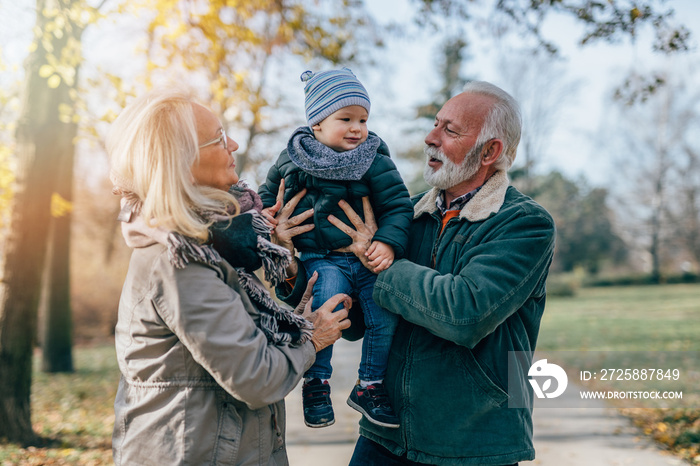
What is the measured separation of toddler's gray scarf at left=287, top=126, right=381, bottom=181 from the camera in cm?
236

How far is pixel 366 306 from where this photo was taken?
2.41m

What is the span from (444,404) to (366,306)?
531 millimetres

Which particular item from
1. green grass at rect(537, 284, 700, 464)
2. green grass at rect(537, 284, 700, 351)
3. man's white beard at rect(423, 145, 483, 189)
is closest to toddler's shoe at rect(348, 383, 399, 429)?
man's white beard at rect(423, 145, 483, 189)

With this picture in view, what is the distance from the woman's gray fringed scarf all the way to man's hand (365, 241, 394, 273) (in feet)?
1.31

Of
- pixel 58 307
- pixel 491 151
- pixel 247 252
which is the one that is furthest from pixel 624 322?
pixel 247 252

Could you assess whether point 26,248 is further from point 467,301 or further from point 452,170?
point 467,301

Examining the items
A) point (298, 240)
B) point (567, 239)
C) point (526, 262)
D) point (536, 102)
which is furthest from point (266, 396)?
point (567, 239)

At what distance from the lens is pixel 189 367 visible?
174 centimetres

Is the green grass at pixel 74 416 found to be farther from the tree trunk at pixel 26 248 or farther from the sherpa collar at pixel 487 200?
the sherpa collar at pixel 487 200

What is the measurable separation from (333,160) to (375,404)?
105 centimetres

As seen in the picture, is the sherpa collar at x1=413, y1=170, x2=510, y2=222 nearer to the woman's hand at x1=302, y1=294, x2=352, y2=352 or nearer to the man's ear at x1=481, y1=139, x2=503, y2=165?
the man's ear at x1=481, y1=139, x2=503, y2=165

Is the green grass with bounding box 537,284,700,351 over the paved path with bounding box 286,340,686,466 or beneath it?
over

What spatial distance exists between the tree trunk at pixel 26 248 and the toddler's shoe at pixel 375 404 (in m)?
5.27

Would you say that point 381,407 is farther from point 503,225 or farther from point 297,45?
point 297,45
